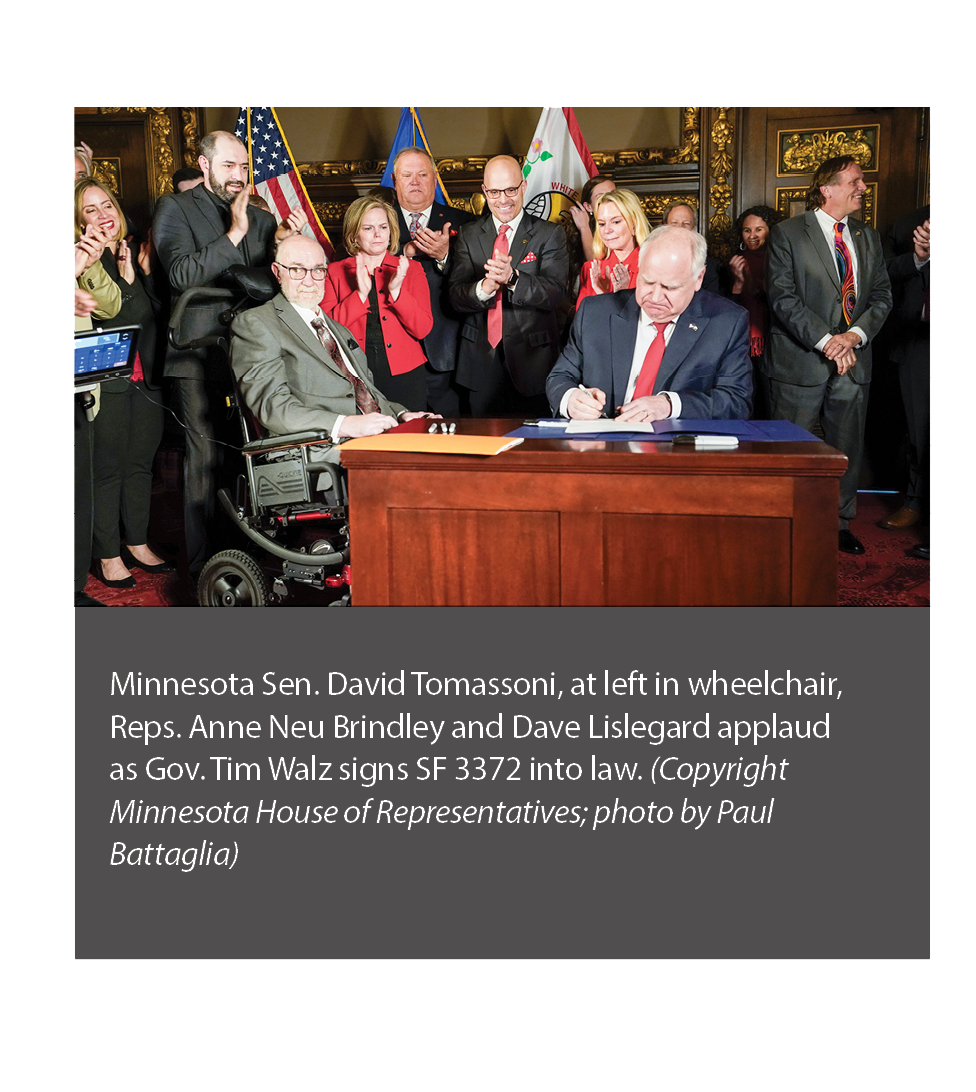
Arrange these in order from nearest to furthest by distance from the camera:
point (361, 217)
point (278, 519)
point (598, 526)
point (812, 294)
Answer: point (598, 526)
point (278, 519)
point (361, 217)
point (812, 294)

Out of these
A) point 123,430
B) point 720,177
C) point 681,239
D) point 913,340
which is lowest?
point 123,430

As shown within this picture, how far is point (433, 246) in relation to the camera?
14.4ft

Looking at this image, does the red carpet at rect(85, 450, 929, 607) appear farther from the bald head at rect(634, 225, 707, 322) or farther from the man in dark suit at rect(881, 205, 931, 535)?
the bald head at rect(634, 225, 707, 322)

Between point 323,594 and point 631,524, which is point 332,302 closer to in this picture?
point 323,594

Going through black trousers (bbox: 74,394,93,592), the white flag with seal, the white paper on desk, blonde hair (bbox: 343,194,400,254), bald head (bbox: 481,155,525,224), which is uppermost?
the white flag with seal

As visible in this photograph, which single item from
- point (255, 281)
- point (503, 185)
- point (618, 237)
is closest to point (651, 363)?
point (618, 237)

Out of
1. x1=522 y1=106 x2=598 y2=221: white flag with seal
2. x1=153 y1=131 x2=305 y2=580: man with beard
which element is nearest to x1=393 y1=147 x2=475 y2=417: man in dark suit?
x1=522 y1=106 x2=598 y2=221: white flag with seal

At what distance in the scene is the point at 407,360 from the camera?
4.38 meters

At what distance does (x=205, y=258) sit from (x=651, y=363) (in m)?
1.79

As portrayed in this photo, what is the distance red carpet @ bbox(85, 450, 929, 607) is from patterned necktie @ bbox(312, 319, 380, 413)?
0.70 m

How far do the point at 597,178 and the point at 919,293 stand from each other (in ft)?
4.86

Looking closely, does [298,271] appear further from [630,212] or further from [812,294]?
[812,294]

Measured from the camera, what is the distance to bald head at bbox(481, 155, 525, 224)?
4219 mm

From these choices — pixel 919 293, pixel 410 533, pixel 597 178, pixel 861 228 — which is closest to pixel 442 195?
pixel 597 178
